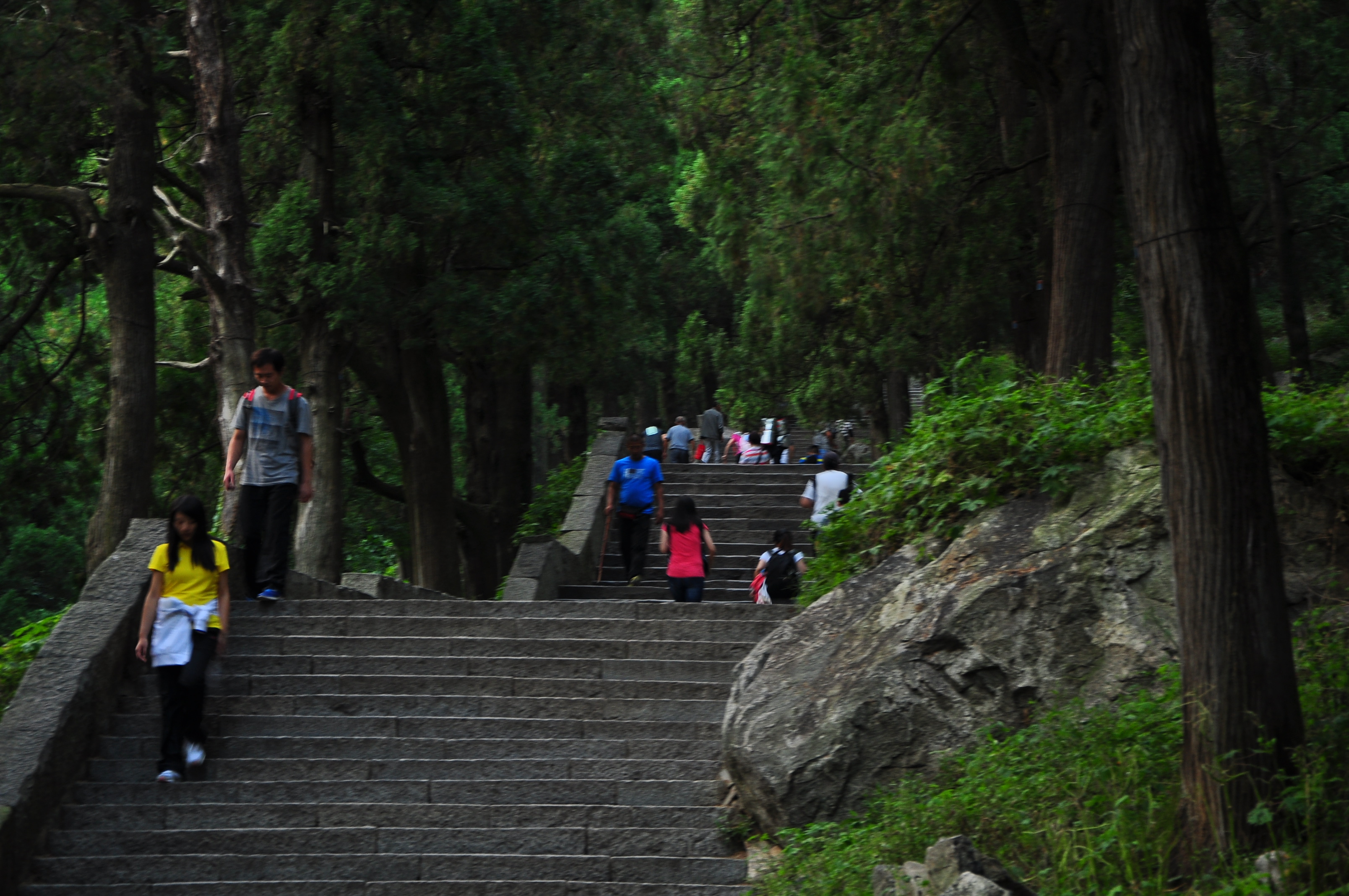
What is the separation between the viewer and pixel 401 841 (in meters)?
7.46

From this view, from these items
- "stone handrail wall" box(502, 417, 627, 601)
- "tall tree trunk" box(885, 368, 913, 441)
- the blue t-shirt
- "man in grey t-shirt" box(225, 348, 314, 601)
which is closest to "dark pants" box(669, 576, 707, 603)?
"stone handrail wall" box(502, 417, 627, 601)

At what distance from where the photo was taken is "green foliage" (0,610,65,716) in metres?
9.06

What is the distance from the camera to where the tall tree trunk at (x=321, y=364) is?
1541 cm

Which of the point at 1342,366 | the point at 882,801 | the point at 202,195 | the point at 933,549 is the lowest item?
the point at 882,801

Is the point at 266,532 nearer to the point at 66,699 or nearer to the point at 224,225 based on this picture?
the point at 66,699

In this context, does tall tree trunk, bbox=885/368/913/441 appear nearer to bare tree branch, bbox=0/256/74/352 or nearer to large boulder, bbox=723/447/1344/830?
bare tree branch, bbox=0/256/74/352

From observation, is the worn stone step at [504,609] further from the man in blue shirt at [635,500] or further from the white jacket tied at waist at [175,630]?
the man in blue shirt at [635,500]

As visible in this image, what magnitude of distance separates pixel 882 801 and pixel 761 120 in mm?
12390

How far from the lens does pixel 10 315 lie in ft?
57.2

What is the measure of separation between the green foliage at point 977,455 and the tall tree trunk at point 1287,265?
422 inches

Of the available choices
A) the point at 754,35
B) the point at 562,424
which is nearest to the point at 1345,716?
the point at 754,35

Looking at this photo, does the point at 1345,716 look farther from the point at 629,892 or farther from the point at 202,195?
the point at 202,195

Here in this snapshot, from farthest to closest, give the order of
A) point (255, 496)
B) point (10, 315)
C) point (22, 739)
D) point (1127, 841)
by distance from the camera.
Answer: point (10, 315), point (255, 496), point (22, 739), point (1127, 841)

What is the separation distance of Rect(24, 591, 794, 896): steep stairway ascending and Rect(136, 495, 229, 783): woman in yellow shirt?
0.79 feet
